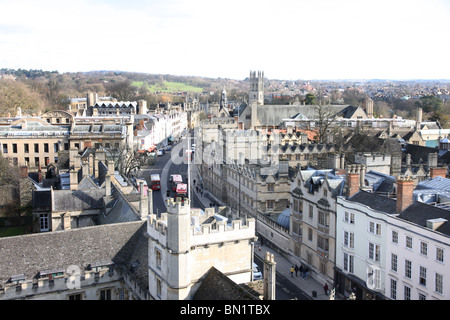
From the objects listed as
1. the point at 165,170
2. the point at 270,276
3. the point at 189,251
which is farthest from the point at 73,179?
the point at 165,170

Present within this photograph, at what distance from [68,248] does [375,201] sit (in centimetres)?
1776

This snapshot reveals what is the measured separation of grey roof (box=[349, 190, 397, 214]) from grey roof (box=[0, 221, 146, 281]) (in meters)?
13.3

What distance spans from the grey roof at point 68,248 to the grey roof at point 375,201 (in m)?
13.3

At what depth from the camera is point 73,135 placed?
62.0 metres

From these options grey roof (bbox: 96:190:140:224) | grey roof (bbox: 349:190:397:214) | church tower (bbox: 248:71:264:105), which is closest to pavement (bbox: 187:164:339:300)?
grey roof (bbox: 349:190:397:214)

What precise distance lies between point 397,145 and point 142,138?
40892 mm

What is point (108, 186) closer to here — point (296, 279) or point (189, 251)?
point (296, 279)

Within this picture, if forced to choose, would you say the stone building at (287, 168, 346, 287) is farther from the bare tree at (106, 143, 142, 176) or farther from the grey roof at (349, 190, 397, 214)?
the bare tree at (106, 143, 142, 176)

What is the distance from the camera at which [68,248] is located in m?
25.3

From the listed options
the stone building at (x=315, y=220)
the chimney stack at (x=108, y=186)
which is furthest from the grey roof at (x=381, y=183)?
the chimney stack at (x=108, y=186)

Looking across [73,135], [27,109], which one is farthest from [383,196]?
[27,109]
